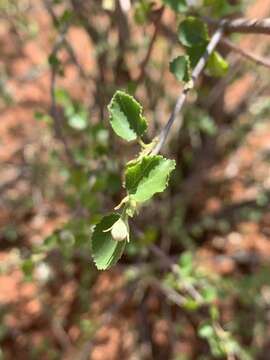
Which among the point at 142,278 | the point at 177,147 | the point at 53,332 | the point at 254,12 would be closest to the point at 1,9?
the point at 177,147

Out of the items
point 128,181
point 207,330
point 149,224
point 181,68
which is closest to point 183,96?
point 181,68

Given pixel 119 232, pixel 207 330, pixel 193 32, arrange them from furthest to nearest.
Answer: pixel 207 330, pixel 193 32, pixel 119 232

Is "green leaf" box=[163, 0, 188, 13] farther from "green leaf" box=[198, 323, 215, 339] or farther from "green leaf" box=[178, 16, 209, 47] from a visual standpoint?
"green leaf" box=[198, 323, 215, 339]

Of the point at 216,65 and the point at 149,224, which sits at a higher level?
the point at 216,65

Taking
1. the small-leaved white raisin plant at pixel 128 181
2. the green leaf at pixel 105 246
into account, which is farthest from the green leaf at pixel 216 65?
the green leaf at pixel 105 246

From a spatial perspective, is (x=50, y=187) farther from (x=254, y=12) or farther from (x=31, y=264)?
(x=254, y=12)

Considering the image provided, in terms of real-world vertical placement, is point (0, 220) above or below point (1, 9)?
below

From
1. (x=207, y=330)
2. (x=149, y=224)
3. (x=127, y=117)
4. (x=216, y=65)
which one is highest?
(x=127, y=117)

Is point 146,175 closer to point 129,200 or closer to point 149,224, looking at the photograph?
point 129,200
